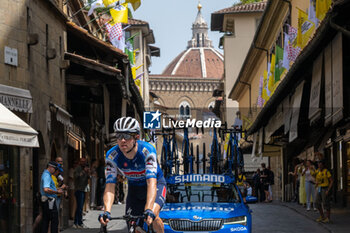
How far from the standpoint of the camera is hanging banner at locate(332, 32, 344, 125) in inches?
548

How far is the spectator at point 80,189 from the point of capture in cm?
2000

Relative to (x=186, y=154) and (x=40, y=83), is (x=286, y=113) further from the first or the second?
(x=40, y=83)

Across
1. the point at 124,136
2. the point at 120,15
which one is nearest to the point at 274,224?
the point at 120,15

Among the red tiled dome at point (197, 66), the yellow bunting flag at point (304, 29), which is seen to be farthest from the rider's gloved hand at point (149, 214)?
the red tiled dome at point (197, 66)

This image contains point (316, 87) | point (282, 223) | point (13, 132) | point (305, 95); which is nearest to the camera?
point (13, 132)

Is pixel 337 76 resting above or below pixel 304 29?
below

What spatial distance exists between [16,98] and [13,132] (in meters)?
3.18

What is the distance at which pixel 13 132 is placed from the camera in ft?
42.3

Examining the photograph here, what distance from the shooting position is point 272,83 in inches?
1323

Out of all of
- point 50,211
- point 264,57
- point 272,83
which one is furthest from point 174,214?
point 264,57

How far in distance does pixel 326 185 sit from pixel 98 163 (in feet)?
33.9

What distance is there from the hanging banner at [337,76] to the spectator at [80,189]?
25.8 feet

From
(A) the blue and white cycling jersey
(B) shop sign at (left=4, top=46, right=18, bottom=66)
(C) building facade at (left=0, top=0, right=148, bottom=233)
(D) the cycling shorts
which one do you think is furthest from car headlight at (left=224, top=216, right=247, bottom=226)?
(B) shop sign at (left=4, top=46, right=18, bottom=66)

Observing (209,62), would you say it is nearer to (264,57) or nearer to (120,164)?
(264,57)
